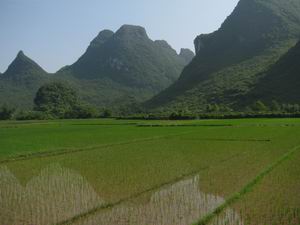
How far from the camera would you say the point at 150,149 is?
23203 mm

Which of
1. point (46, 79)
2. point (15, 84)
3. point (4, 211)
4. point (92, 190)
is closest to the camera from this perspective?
point (4, 211)

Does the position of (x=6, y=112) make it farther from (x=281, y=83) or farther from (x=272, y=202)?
(x=272, y=202)

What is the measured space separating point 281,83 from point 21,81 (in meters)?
111

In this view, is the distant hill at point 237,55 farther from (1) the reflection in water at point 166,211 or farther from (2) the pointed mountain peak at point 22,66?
(1) the reflection in water at point 166,211

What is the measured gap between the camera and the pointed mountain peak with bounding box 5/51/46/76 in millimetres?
167625

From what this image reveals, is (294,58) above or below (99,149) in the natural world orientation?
above

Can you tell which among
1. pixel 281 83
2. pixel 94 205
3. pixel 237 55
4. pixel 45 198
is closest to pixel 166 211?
pixel 94 205

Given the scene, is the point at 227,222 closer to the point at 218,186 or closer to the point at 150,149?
the point at 218,186

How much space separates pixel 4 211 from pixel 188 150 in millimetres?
13835

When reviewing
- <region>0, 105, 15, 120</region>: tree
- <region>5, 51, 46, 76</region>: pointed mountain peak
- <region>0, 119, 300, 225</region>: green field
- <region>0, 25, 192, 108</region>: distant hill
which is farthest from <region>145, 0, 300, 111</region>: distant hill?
<region>5, 51, 46, 76</region>: pointed mountain peak

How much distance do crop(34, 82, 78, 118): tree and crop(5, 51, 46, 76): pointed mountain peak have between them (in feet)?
162

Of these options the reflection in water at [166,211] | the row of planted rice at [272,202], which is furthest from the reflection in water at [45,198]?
the row of planted rice at [272,202]

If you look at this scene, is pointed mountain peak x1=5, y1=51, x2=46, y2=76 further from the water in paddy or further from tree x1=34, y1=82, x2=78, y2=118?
the water in paddy

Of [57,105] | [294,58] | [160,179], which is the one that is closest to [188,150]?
[160,179]
